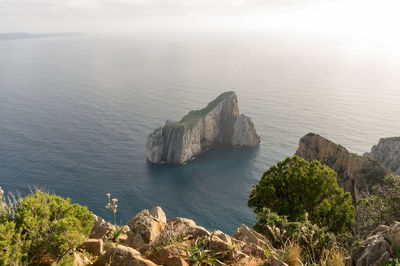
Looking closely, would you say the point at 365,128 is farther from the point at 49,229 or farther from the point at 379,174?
the point at 49,229

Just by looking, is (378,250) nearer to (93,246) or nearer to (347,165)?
(93,246)

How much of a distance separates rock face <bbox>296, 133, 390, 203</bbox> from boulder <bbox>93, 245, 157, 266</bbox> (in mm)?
52339

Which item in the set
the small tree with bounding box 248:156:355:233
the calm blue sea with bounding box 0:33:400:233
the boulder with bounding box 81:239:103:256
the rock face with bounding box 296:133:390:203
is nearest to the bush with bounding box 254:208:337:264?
the small tree with bounding box 248:156:355:233

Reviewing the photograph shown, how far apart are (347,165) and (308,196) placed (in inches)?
1467

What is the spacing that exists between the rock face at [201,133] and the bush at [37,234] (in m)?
88.2

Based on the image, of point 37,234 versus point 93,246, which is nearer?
point 37,234

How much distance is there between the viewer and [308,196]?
28.5 meters

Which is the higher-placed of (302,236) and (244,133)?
(302,236)

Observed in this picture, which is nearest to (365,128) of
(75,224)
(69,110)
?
(75,224)

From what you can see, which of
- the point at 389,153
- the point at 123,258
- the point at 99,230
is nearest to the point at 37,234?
the point at 123,258

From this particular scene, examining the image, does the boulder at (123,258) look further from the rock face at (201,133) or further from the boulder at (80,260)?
the rock face at (201,133)

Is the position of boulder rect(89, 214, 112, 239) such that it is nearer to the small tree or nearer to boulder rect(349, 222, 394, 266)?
boulder rect(349, 222, 394, 266)

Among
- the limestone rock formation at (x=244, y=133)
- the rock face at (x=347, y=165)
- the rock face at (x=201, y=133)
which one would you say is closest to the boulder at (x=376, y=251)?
the rock face at (x=347, y=165)

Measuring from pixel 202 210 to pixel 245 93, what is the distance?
116 metres
